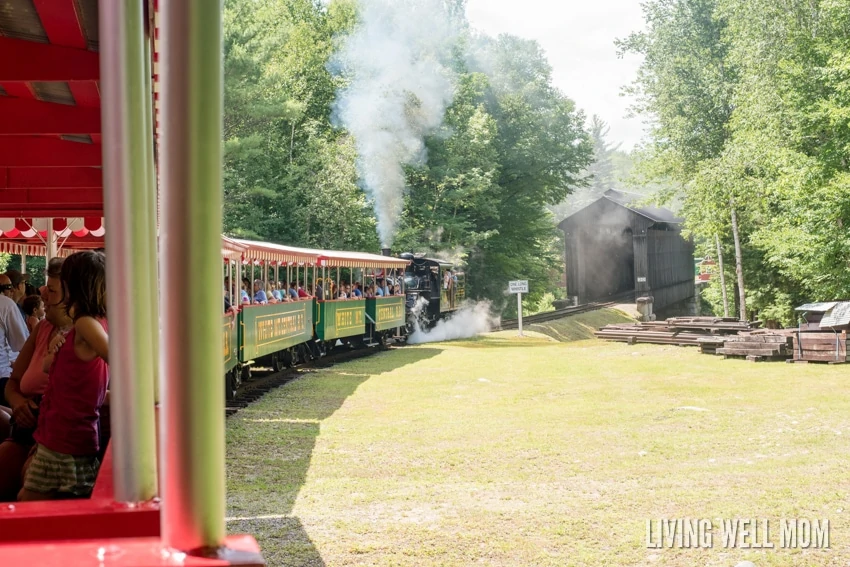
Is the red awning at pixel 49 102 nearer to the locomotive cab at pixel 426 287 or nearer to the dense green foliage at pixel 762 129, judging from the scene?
the dense green foliage at pixel 762 129

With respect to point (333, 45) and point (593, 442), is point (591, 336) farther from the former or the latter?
point (593, 442)

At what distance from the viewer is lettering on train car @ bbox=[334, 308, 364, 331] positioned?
2189 cm

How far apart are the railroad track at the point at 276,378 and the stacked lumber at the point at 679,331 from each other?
742 cm

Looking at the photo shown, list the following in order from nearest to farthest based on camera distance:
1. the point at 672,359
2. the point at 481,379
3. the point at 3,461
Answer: the point at 3,461 → the point at 481,379 → the point at 672,359

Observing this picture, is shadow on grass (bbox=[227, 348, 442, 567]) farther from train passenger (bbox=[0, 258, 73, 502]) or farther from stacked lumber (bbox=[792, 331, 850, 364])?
stacked lumber (bbox=[792, 331, 850, 364])

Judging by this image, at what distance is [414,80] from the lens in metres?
40.7

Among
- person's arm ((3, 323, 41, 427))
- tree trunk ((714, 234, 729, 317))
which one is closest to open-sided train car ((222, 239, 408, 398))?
person's arm ((3, 323, 41, 427))

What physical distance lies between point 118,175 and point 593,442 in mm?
8783

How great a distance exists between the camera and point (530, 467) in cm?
923

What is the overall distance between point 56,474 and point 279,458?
20.7 feet

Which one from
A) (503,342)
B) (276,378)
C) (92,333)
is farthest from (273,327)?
(503,342)

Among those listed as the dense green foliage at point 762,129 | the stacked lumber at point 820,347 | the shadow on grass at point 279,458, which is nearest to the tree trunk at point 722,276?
the dense green foliage at point 762,129

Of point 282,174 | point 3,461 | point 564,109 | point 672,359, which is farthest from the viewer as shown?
point 564,109

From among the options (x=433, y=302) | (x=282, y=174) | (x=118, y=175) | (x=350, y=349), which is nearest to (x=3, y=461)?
(x=118, y=175)
